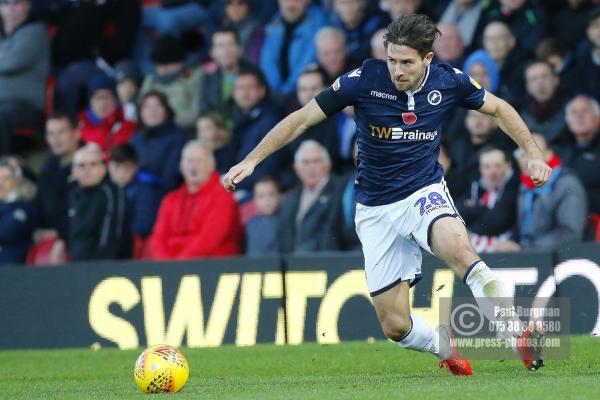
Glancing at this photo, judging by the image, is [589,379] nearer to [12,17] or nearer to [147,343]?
[147,343]

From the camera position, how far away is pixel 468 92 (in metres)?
9.73

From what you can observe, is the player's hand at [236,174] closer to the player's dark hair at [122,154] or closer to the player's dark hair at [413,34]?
the player's dark hair at [413,34]

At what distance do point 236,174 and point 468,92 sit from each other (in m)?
1.89

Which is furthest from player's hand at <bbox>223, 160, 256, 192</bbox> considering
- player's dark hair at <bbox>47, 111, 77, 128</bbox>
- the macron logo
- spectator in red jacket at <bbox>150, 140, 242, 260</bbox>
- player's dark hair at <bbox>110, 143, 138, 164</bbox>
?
player's dark hair at <bbox>47, 111, 77, 128</bbox>

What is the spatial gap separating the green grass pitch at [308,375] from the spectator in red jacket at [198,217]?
5.63 ft

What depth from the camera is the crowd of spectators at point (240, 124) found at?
14625 millimetres

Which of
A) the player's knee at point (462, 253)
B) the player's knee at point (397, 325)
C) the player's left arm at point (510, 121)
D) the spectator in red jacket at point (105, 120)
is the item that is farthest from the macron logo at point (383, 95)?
the spectator in red jacket at point (105, 120)

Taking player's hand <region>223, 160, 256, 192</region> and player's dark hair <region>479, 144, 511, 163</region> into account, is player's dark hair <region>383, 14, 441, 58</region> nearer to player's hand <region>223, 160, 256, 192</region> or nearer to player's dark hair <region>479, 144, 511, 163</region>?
player's hand <region>223, 160, 256, 192</region>

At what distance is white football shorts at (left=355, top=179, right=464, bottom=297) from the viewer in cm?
966

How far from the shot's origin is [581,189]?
13961 mm

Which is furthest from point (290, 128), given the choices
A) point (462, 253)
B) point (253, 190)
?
point (253, 190)

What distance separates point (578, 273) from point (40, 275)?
606 cm

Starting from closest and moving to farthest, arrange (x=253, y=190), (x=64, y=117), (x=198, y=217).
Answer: (x=198, y=217)
(x=253, y=190)
(x=64, y=117)

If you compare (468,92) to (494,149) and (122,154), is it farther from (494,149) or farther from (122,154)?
(122,154)
